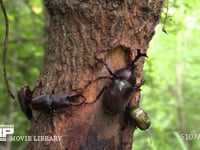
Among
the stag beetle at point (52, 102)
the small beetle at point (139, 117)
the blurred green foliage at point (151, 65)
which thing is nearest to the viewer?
the stag beetle at point (52, 102)

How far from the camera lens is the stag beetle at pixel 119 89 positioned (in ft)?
6.14

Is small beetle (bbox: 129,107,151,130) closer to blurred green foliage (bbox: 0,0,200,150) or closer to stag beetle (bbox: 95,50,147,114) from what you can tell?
stag beetle (bbox: 95,50,147,114)

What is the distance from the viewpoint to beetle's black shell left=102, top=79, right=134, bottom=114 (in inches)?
73.6

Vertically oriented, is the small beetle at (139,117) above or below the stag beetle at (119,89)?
below

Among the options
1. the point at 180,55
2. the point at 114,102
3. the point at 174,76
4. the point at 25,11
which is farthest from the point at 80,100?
the point at 174,76

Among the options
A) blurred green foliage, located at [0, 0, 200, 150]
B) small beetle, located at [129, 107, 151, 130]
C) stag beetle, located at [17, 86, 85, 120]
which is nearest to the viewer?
stag beetle, located at [17, 86, 85, 120]

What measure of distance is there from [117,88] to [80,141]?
1.04 ft

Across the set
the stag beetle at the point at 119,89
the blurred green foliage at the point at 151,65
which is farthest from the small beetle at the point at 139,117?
the blurred green foliage at the point at 151,65

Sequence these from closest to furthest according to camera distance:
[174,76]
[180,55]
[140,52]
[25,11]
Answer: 1. [140,52]
2. [25,11]
3. [180,55]
4. [174,76]

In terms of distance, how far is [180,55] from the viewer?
373 inches

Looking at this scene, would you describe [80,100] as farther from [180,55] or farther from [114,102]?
[180,55]

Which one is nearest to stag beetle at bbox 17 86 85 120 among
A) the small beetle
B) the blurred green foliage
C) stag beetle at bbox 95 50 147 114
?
stag beetle at bbox 95 50 147 114

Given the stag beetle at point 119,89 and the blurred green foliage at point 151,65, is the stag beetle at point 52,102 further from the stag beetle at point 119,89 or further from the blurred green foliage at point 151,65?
the blurred green foliage at point 151,65

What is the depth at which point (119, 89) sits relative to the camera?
6.18ft
